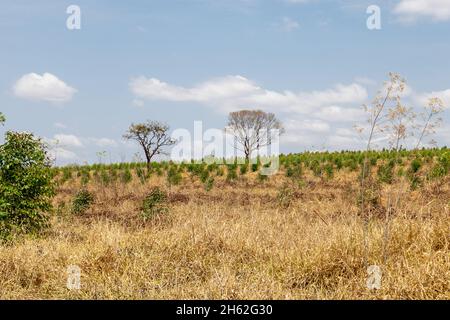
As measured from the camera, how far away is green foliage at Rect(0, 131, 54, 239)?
9.25m

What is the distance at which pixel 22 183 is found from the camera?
9.41 m

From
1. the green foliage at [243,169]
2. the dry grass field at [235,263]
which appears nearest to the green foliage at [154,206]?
the dry grass field at [235,263]

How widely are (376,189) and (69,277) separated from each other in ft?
36.2

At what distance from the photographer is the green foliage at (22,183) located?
9.25m

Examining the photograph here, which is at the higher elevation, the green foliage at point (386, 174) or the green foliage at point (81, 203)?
the green foliage at point (386, 174)

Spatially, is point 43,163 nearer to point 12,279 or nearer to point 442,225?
point 12,279

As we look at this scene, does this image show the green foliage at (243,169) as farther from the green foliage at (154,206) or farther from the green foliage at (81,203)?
the green foliage at (154,206)

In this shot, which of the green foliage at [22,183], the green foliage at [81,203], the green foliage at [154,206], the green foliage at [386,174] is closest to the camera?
the green foliage at [22,183]

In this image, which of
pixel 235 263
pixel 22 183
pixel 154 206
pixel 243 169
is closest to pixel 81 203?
pixel 154 206

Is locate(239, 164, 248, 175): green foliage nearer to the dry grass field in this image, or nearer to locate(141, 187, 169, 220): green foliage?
locate(141, 187, 169, 220): green foliage

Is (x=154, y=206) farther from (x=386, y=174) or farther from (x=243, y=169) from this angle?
(x=243, y=169)
